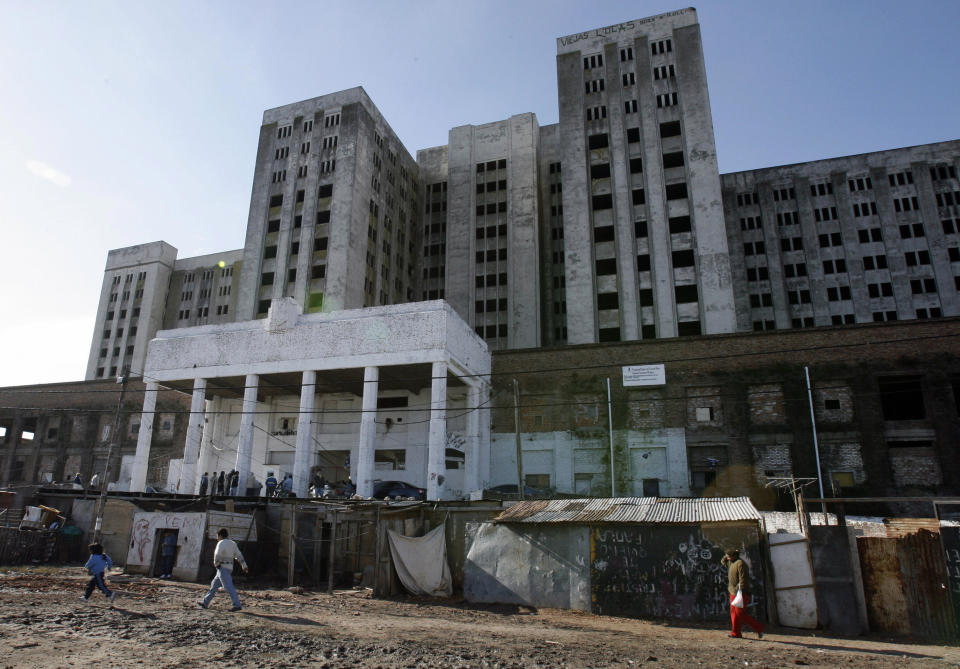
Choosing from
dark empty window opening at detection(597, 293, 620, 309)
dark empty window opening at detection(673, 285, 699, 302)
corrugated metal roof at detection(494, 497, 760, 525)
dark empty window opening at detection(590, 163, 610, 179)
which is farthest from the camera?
dark empty window opening at detection(590, 163, 610, 179)

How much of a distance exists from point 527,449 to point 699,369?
10697mm

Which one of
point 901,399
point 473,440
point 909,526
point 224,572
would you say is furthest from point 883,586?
point 473,440

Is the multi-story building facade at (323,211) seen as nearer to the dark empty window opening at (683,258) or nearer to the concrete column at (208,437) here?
the concrete column at (208,437)

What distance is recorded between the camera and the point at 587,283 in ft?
172

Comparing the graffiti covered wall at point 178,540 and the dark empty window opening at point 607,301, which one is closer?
the graffiti covered wall at point 178,540

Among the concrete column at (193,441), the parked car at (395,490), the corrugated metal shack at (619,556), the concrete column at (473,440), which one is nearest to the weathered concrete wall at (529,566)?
the corrugated metal shack at (619,556)

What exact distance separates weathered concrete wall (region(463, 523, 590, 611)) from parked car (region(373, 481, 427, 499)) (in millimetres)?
13380

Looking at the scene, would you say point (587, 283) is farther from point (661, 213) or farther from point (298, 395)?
point (298, 395)

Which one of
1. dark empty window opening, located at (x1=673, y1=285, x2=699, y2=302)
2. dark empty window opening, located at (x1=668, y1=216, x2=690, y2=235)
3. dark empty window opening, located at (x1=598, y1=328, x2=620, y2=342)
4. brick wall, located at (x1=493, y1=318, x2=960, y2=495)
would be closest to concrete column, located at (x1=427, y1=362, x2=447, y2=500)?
brick wall, located at (x1=493, y1=318, x2=960, y2=495)

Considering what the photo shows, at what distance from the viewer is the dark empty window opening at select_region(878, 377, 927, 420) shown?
32.5m

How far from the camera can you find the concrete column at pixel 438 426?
30.5m

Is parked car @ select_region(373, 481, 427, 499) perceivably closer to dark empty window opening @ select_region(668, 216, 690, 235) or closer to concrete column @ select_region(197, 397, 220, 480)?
concrete column @ select_region(197, 397, 220, 480)

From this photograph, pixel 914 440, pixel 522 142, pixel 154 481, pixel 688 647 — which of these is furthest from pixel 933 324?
pixel 154 481

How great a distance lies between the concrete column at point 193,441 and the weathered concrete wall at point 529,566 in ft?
76.5
